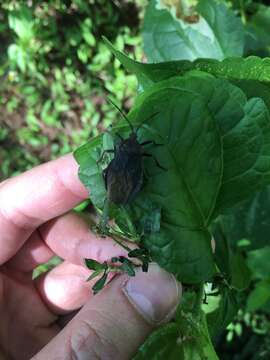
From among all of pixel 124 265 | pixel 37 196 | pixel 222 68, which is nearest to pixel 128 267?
pixel 124 265

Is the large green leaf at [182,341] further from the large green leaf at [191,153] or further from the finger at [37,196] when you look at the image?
the finger at [37,196]

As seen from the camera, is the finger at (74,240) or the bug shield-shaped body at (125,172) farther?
the finger at (74,240)

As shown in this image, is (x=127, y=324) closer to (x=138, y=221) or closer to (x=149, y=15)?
(x=138, y=221)

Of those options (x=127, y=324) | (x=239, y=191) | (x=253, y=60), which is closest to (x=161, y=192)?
(x=239, y=191)

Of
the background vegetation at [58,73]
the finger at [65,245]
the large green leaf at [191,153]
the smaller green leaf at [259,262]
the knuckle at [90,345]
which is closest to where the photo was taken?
the large green leaf at [191,153]

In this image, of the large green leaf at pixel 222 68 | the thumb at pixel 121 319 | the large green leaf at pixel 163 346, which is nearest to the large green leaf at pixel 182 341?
the large green leaf at pixel 163 346

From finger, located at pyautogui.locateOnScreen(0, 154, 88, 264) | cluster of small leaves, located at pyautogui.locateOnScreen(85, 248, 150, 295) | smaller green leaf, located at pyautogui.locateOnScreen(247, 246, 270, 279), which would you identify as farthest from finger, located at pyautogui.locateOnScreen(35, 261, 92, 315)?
cluster of small leaves, located at pyautogui.locateOnScreen(85, 248, 150, 295)

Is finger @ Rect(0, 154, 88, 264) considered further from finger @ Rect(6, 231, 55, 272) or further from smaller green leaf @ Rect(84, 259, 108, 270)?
smaller green leaf @ Rect(84, 259, 108, 270)
